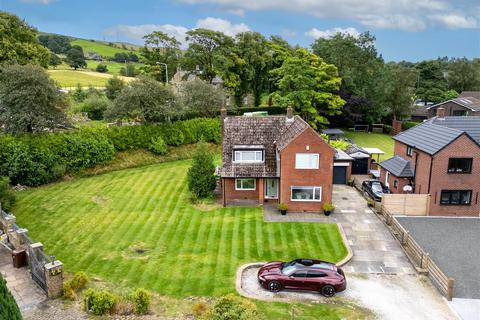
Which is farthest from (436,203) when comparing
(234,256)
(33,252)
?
(33,252)

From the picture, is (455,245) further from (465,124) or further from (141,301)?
(141,301)

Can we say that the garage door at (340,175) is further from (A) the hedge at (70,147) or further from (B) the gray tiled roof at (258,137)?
(A) the hedge at (70,147)

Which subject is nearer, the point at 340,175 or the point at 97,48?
the point at 340,175

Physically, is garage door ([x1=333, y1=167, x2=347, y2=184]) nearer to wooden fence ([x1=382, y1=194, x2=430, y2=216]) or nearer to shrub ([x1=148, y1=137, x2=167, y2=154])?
wooden fence ([x1=382, y1=194, x2=430, y2=216])

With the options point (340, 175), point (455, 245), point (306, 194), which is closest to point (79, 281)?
point (306, 194)

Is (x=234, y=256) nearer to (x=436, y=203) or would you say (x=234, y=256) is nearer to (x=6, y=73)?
(x=436, y=203)

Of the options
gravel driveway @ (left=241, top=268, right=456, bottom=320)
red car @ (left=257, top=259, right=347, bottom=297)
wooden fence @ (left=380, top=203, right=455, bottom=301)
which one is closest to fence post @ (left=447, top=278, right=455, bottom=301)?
wooden fence @ (left=380, top=203, right=455, bottom=301)
